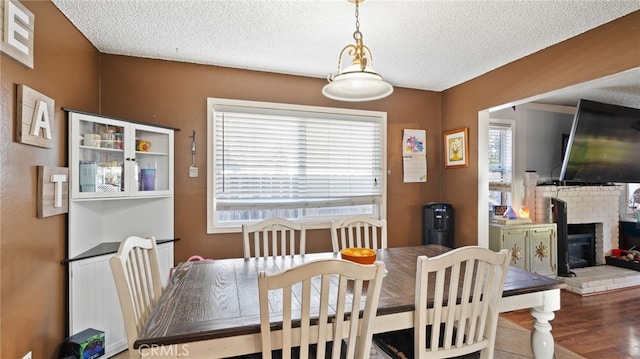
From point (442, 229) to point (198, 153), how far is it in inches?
108

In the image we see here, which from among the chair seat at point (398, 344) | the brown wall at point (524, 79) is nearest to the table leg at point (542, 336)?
the chair seat at point (398, 344)

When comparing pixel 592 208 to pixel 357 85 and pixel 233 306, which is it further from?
pixel 233 306

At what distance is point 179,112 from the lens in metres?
2.96

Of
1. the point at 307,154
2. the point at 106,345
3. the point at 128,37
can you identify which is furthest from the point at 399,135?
the point at 106,345

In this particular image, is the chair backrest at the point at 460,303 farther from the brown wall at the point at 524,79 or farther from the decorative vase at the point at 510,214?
the decorative vase at the point at 510,214

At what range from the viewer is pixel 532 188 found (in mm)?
4211

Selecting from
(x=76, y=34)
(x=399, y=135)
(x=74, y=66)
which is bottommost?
(x=399, y=135)

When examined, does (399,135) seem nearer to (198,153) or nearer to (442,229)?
(442,229)

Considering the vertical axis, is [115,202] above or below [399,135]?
below

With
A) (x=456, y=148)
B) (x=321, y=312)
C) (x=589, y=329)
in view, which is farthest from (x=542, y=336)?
(x=456, y=148)

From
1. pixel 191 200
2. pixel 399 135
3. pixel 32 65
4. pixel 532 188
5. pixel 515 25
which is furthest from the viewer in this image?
pixel 532 188

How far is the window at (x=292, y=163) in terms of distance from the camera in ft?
10.1
